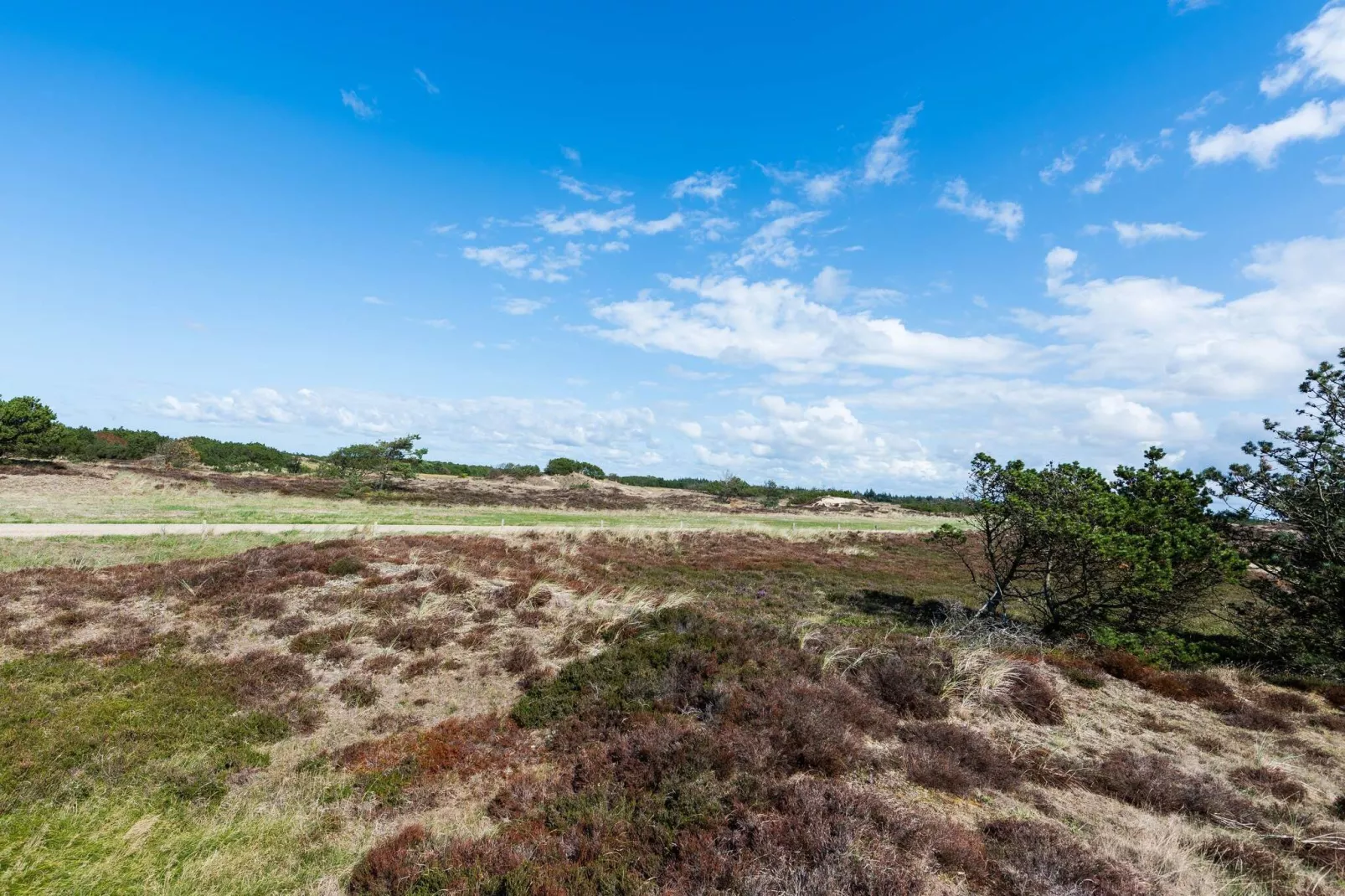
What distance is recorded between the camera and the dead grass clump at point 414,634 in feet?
45.3

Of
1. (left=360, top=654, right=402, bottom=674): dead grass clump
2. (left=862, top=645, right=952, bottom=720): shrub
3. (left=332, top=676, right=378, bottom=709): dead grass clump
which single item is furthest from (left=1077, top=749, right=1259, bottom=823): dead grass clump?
(left=360, top=654, right=402, bottom=674): dead grass clump

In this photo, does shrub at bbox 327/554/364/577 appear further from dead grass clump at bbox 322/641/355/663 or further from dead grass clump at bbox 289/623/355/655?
dead grass clump at bbox 322/641/355/663

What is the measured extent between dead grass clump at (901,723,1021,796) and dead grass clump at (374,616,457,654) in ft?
35.9

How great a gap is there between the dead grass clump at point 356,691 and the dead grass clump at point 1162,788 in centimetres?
1265

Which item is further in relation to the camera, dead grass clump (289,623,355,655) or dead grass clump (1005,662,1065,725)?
dead grass clump (289,623,355,655)

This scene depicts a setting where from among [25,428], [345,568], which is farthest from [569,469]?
[345,568]

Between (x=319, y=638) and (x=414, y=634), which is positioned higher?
(x=414, y=634)

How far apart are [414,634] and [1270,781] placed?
16303mm

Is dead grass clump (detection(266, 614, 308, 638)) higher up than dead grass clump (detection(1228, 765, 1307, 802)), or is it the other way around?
dead grass clump (detection(1228, 765, 1307, 802))

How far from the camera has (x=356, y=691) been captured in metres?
11.7

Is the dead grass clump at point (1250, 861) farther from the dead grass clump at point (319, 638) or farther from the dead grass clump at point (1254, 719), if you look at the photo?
the dead grass clump at point (319, 638)

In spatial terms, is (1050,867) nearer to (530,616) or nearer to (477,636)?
(477,636)

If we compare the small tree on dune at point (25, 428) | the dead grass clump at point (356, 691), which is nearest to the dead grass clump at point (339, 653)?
the dead grass clump at point (356, 691)

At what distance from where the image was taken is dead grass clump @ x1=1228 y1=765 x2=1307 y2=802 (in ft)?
25.2
